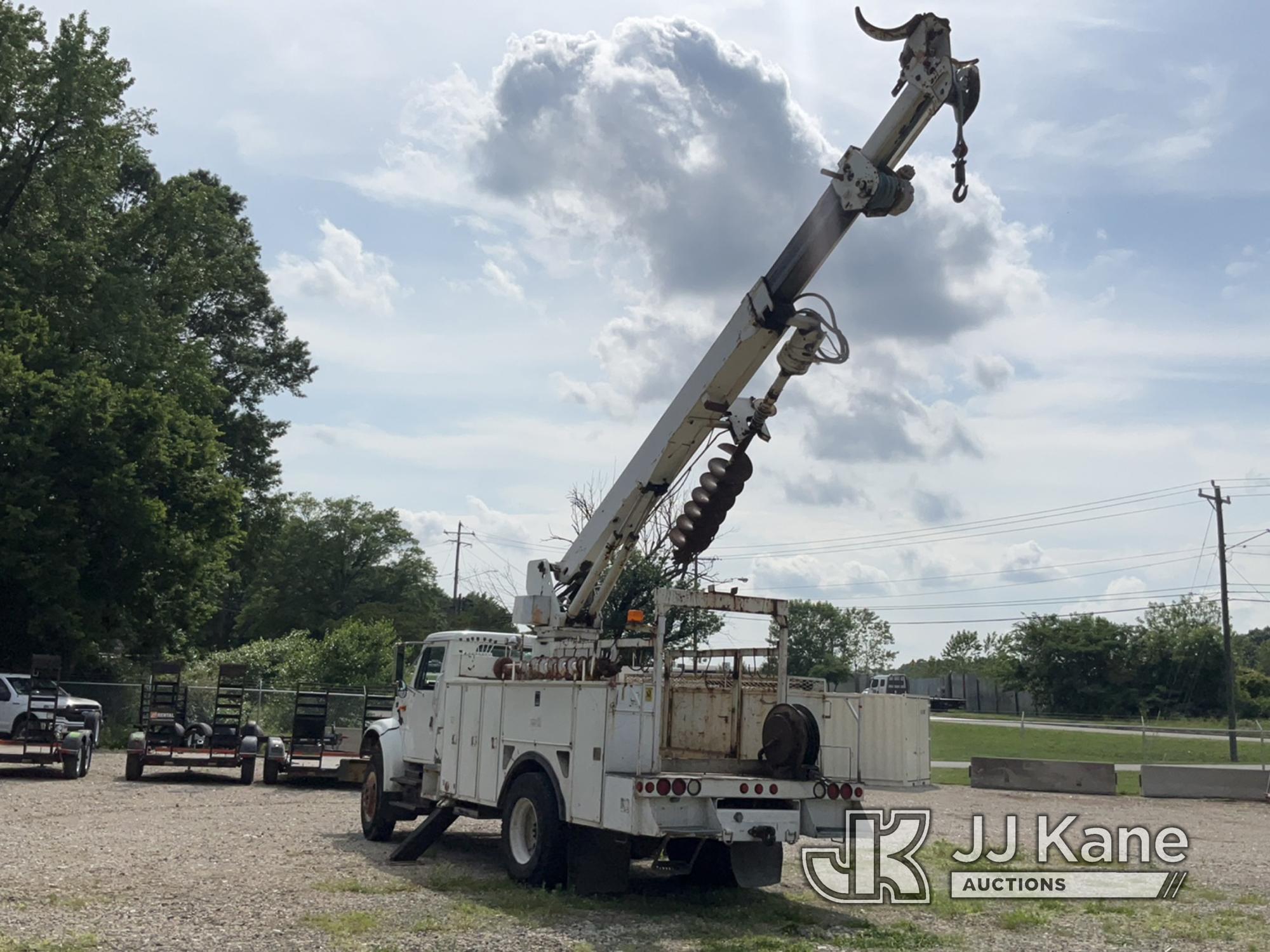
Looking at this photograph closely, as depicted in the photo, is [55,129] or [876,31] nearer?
[876,31]

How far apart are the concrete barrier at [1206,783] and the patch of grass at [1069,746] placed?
1016cm

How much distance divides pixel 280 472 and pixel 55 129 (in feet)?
55.6

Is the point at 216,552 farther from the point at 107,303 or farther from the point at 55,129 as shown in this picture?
the point at 55,129

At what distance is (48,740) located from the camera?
78.2 ft

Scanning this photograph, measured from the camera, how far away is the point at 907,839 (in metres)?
16.5

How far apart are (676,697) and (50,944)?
5887 millimetres

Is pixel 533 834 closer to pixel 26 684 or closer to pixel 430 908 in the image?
pixel 430 908

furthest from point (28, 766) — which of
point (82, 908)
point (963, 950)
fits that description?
point (963, 950)

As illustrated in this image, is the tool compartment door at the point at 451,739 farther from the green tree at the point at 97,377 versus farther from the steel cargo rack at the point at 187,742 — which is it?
the green tree at the point at 97,377

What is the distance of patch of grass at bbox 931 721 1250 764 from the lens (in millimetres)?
39281

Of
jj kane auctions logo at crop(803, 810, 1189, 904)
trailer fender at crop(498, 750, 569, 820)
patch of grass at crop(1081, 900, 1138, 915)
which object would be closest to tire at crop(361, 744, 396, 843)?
trailer fender at crop(498, 750, 569, 820)

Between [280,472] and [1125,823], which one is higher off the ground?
[280,472]

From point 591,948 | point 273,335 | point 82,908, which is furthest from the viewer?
point 273,335

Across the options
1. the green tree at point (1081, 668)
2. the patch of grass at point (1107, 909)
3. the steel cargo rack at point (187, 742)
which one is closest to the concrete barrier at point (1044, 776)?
the steel cargo rack at point (187, 742)
